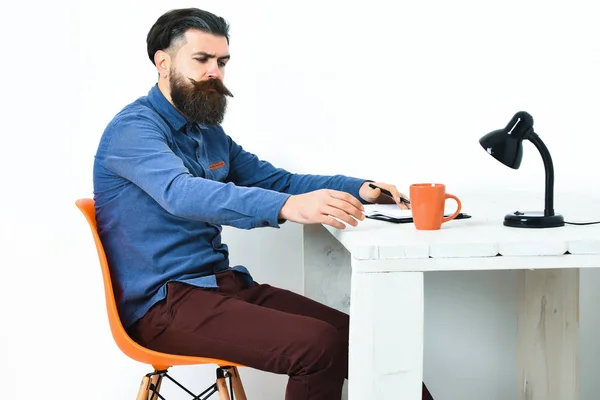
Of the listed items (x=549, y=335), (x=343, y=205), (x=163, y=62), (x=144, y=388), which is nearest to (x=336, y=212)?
(x=343, y=205)

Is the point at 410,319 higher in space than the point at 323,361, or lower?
higher

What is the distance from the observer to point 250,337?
1597 mm

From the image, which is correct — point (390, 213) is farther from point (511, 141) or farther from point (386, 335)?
point (386, 335)

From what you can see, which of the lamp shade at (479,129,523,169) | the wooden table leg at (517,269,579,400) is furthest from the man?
the wooden table leg at (517,269,579,400)

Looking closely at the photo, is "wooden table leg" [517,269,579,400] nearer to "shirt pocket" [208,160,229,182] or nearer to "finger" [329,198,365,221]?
"finger" [329,198,365,221]

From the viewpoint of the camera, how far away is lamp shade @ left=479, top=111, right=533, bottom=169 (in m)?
1.53

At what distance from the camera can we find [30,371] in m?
2.54

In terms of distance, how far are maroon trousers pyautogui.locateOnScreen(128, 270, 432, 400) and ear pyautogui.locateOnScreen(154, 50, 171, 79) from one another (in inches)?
23.8

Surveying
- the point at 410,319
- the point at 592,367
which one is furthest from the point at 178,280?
the point at 592,367

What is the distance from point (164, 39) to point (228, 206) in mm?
694

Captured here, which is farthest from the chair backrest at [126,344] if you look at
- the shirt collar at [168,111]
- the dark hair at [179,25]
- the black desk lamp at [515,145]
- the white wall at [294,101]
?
the white wall at [294,101]

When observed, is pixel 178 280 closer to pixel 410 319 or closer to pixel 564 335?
pixel 410 319

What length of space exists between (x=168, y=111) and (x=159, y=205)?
286 mm

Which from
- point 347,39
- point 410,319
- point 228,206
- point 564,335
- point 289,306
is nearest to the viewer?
→ point 410,319
